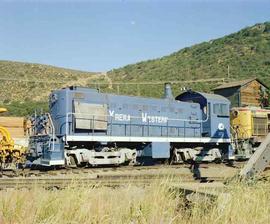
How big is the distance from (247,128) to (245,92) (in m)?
16.2

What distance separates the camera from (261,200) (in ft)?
18.0

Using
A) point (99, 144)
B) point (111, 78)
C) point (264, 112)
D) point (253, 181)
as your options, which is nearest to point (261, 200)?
point (253, 181)

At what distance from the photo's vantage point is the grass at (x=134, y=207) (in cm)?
463

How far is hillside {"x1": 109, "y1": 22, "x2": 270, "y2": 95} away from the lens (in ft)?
192

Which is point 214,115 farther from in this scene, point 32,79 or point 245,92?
point 32,79

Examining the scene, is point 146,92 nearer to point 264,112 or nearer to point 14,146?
point 264,112

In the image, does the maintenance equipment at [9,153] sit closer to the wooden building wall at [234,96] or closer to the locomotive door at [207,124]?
the locomotive door at [207,124]

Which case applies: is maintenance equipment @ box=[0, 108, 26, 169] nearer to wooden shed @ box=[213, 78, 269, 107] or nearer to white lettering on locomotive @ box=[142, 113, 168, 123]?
white lettering on locomotive @ box=[142, 113, 168, 123]

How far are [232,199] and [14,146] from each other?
12.3m

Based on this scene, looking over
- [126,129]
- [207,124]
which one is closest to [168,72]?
[207,124]

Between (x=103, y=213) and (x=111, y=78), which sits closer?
(x=103, y=213)

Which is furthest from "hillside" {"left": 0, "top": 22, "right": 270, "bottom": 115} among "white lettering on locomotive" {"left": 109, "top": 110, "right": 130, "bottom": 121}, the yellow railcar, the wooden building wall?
"white lettering on locomotive" {"left": 109, "top": 110, "right": 130, "bottom": 121}

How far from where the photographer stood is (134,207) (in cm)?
519

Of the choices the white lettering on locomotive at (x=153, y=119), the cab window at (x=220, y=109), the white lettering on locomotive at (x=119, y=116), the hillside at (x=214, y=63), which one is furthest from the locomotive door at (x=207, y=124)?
the hillside at (x=214, y=63)
